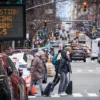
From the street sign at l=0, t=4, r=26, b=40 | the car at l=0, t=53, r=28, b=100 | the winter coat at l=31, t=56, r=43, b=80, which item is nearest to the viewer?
the car at l=0, t=53, r=28, b=100

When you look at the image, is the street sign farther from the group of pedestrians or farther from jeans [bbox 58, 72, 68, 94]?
jeans [bbox 58, 72, 68, 94]

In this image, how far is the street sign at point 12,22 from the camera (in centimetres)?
1792

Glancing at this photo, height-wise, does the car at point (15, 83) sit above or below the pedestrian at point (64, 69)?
above

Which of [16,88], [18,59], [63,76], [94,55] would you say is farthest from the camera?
[94,55]

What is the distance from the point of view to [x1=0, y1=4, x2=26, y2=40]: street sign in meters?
17.9

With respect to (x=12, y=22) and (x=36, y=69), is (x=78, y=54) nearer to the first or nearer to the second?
(x=36, y=69)

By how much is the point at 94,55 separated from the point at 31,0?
827 inches

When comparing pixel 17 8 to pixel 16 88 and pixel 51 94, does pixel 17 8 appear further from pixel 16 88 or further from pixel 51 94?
pixel 16 88

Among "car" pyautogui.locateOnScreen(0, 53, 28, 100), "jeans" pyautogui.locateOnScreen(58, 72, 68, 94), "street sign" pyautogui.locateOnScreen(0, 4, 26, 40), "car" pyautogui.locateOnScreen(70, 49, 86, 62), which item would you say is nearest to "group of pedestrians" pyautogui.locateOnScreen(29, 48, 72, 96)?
"jeans" pyautogui.locateOnScreen(58, 72, 68, 94)

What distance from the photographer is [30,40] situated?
64.8 meters

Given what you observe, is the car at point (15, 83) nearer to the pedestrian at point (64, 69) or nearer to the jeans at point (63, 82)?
the pedestrian at point (64, 69)

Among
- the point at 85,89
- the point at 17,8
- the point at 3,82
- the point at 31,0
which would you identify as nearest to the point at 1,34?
the point at 17,8

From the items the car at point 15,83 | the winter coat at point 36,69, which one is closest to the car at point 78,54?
the winter coat at point 36,69

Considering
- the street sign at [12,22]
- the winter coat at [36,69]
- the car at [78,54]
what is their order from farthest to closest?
the car at [78,54] < the winter coat at [36,69] < the street sign at [12,22]
